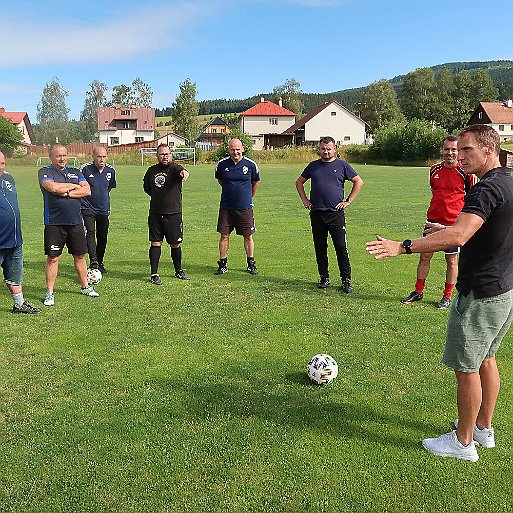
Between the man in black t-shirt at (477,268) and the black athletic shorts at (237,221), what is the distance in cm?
565

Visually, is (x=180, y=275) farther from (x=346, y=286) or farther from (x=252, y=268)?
(x=346, y=286)

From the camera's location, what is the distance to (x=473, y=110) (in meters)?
89.1

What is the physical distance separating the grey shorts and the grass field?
745mm

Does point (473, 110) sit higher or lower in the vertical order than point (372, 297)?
higher

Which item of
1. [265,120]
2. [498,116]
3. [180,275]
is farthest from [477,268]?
[265,120]

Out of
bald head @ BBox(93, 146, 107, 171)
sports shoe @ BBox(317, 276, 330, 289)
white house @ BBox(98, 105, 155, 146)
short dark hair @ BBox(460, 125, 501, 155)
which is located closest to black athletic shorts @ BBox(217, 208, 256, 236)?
sports shoe @ BBox(317, 276, 330, 289)

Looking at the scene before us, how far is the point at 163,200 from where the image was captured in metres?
Result: 8.19

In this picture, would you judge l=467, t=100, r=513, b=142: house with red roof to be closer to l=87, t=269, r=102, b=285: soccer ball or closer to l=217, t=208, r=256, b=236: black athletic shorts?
l=217, t=208, r=256, b=236: black athletic shorts

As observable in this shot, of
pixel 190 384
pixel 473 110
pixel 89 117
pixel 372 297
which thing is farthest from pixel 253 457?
pixel 89 117

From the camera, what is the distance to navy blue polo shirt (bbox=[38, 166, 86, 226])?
691 cm

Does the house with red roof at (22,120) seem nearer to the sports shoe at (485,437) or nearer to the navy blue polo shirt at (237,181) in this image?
the navy blue polo shirt at (237,181)

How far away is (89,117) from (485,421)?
111 metres

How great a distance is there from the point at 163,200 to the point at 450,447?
5.85 metres

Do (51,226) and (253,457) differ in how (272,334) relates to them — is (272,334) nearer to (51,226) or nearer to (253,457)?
(253,457)
